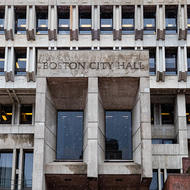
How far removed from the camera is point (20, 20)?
1652 inches

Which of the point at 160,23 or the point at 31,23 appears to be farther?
the point at 31,23

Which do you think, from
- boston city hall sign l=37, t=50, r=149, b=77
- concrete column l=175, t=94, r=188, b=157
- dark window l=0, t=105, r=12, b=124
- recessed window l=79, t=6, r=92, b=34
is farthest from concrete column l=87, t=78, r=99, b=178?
dark window l=0, t=105, r=12, b=124

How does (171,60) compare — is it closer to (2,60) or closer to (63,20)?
(63,20)

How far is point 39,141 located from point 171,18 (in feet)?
64.0

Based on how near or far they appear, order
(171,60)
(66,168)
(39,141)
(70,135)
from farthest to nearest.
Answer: (171,60) → (70,135) → (66,168) → (39,141)

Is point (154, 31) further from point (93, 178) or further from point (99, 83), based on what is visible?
point (93, 178)

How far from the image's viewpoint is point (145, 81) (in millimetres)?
30891

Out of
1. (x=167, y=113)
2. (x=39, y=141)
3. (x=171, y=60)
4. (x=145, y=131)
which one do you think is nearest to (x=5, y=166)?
(x=39, y=141)

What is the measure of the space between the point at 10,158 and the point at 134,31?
16590 millimetres

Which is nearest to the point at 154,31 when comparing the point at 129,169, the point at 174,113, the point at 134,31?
the point at 134,31

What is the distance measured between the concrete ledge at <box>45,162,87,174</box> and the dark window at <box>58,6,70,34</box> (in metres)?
15.6

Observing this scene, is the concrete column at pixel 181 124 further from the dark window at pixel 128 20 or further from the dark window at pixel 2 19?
the dark window at pixel 2 19

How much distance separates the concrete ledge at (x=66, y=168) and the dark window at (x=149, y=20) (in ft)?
54.8

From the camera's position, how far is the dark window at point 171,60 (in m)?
40.4
